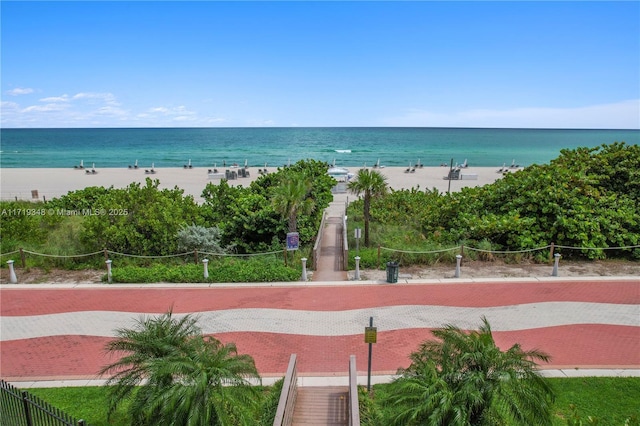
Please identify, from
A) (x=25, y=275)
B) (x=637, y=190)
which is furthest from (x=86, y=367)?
(x=637, y=190)

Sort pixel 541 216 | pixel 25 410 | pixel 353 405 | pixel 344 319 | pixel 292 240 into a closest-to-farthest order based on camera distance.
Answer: pixel 25 410, pixel 353 405, pixel 344 319, pixel 292 240, pixel 541 216

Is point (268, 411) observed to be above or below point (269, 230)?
below

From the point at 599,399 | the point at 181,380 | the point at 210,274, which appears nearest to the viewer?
the point at 181,380

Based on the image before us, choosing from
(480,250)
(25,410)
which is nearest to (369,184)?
(480,250)

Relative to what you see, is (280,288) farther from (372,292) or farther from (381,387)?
(381,387)

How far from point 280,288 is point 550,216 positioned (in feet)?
41.3

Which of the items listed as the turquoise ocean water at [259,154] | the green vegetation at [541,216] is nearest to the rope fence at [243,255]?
the green vegetation at [541,216]

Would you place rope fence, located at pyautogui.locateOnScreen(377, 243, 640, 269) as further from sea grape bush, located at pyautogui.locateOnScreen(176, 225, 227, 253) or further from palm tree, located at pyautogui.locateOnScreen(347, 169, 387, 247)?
sea grape bush, located at pyautogui.locateOnScreen(176, 225, 227, 253)

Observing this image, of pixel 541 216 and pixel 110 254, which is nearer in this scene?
pixel 110 254

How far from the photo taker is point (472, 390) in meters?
5.71

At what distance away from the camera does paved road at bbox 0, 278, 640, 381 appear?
1061cm

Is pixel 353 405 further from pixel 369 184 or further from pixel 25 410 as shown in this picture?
pixel 369 184

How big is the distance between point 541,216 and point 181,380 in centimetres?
1774

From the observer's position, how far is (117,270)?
16.0 meters
